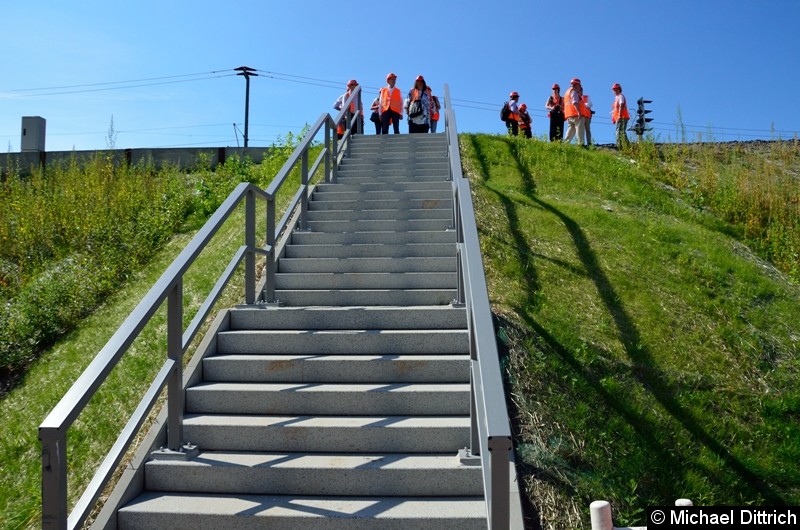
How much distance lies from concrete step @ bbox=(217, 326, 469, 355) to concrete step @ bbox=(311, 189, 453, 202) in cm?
361

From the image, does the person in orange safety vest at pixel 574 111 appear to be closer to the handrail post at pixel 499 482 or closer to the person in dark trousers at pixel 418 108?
the person in dark trousers at pixel 418 108

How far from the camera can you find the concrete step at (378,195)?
8.48 m

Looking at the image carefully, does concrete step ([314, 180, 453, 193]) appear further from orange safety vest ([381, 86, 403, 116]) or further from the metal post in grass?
the metal post in grass

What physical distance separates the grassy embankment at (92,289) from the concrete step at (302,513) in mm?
1003

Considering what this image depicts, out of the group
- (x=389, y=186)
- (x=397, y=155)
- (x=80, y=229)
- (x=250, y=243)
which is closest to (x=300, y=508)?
(x=250, y=243)

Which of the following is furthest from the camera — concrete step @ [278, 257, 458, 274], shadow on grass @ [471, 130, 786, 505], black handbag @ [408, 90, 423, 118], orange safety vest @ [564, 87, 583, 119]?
orange safety vest @ [564, 87, 583, 119]

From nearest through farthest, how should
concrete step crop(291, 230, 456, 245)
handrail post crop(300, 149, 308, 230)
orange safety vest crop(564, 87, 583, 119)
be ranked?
concrete step crop(291, 230, 456, 245) < handrail post crop(300, 149, 308, 230) < orange safety vest crop(564, 87, 583, 119)

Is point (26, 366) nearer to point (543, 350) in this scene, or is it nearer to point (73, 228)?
point (73, 228)

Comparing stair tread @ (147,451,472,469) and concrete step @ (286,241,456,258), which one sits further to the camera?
concrete step @ (286,241,456,258)

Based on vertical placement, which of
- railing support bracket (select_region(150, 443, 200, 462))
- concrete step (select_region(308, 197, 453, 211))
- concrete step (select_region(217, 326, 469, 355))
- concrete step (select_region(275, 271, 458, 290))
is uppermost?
concrete step (select_region(308, 197, 453, 211))

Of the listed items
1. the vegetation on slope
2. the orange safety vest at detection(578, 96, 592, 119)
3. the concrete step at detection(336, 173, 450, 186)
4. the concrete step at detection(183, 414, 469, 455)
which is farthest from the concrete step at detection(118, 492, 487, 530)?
the orange safety vest at detection(578, 96, 592, 119)

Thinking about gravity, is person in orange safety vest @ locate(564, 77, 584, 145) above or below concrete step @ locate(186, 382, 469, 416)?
above

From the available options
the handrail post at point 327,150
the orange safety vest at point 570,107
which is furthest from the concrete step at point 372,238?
the orange safety vest at point 570,107

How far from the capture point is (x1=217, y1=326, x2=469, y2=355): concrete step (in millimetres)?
4980
